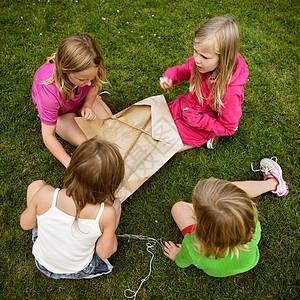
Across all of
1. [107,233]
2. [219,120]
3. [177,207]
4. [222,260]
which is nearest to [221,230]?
[222,260]

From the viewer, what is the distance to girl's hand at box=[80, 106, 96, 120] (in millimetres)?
2445

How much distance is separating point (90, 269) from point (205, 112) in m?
1.48

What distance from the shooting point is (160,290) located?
2.13 metres

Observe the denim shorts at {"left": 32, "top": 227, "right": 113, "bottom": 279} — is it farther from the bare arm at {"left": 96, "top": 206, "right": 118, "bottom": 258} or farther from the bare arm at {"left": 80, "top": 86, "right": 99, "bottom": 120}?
the bare arm at {"left": 80, "top": 86, "right": 99, "bottom": 120}

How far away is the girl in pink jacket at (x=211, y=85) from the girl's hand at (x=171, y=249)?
2.76 feet

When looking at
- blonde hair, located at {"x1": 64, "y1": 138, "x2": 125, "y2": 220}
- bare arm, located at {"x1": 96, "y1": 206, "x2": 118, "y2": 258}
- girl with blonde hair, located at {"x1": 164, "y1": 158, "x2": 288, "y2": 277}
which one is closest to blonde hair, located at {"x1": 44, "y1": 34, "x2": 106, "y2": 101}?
blonde hair, located at {"x1": 64, "y1": 138, "x2": 125, "y2": 220}

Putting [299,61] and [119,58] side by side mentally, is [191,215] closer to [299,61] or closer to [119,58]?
[119,58]

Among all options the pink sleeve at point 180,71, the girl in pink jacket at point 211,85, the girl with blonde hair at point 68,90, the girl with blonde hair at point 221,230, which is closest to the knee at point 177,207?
the girl with blonde hair at point 221,230

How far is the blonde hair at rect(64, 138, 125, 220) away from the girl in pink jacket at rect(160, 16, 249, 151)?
3.31ft

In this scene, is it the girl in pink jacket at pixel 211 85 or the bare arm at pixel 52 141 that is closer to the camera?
the girl in pink jacket at pixel 211 85

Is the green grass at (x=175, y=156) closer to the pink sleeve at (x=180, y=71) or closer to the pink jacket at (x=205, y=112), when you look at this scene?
the pink jacket at (x=205, y=112)

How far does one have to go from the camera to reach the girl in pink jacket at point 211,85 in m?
1.98

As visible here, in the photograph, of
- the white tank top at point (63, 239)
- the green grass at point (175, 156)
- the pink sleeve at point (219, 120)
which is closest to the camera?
the white tank top at point (63, 239)

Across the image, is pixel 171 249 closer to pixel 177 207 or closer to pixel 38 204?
pixel 177 207
